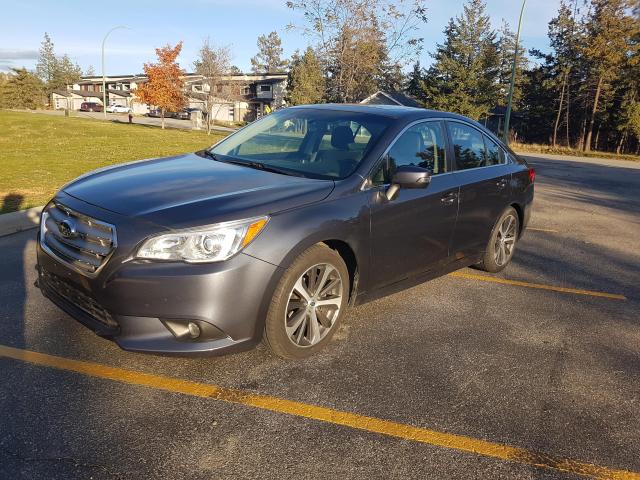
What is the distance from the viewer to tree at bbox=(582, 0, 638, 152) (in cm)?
3938

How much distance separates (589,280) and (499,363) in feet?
8.82

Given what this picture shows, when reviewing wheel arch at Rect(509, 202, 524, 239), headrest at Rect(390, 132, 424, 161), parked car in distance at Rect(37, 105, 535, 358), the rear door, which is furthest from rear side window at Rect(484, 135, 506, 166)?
headrest at Rect(390, 132, 424, 161)

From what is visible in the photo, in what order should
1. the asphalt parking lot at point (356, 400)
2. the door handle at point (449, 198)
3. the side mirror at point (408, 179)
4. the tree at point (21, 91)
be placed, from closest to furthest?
1. the asphalt parking lot at point (356, 400)
2. the side mirror at point (408, 179)
3. the door handle at point (449, 198)
4. the tree at point (21, 91)

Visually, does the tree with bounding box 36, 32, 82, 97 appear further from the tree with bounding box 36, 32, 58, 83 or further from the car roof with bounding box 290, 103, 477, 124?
the car roof with bounding box 290, 103, 477, 124

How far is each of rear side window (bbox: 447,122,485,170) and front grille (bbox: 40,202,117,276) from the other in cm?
303

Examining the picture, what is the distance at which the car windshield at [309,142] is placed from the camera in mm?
3746

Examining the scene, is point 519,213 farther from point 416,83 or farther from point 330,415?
Result: point 416,83

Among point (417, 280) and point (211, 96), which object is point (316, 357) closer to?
point (417, 280)

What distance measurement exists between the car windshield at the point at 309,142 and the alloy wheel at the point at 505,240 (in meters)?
2.06

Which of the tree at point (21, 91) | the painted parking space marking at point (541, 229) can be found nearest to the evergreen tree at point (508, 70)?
the painted parking space marking at point (541, 229)

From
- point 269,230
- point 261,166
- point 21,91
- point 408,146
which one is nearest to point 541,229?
point 408,146

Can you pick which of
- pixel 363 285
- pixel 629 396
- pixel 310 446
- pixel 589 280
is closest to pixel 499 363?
pixel 629 396

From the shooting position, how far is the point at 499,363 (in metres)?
3.49

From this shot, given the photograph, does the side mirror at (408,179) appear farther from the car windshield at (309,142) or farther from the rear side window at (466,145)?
the rear side window at (466,145)
